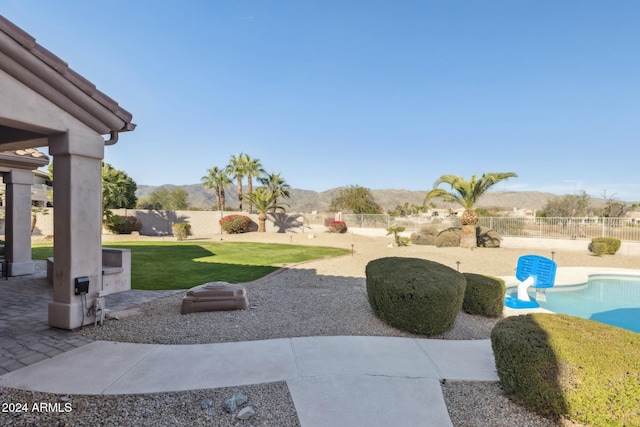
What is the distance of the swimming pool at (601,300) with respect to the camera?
29.3 ft

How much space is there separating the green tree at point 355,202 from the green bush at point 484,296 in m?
42.1

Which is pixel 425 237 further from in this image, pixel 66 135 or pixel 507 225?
pixel 66 135

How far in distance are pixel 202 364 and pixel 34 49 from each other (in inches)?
200

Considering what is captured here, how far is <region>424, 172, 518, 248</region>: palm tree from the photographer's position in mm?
18233

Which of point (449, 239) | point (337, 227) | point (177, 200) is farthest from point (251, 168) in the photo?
point (177, 200)

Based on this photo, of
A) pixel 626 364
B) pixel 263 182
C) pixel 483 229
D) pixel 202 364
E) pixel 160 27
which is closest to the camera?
pixel 626 364

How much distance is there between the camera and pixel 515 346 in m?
3.36

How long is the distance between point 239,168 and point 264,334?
112ft

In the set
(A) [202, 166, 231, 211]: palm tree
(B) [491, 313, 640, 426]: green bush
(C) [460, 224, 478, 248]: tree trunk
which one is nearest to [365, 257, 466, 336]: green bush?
(B) [491, 313, 640, 426]: green bush

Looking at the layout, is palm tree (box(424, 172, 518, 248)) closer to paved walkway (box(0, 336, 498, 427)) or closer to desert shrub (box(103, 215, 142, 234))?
paved walkway (box(0, 336, 498, 427))

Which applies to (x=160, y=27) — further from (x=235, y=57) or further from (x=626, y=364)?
(x=626, y=364)

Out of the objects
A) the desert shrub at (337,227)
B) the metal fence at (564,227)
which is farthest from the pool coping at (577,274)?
the desert shrub at (337,227)

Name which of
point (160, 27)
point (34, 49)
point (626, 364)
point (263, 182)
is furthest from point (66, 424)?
point (263, 182)

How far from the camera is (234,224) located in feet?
93.4
